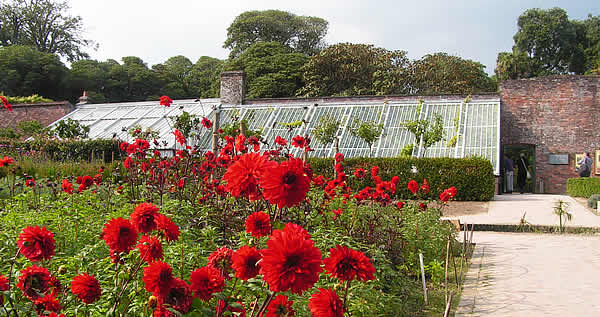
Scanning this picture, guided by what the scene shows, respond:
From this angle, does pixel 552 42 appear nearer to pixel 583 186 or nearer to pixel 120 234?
pixel 583 186

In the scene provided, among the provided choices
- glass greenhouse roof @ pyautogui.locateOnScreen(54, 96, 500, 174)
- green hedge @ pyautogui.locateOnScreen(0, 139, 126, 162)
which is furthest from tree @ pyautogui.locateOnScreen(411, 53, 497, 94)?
green hedge @ pyautogui.locateOnScreen(0, 139, 126, 162)

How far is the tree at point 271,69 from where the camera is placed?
100 feet

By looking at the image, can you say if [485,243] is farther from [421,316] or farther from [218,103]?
[218,103]

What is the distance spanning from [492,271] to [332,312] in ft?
12.6

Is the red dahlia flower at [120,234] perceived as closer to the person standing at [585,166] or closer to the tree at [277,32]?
the person standing at [585,166]

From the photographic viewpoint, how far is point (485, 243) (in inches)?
257

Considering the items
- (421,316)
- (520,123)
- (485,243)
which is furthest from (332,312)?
(520,123)

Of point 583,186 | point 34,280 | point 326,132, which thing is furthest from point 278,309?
point 583,186

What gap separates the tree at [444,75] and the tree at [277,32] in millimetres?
11179

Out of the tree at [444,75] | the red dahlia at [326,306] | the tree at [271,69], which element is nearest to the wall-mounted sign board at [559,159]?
the tree at [444,75]

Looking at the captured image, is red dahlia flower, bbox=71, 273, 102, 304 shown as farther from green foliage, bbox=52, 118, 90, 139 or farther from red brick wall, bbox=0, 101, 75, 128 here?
red brick wall, bbox=0, 101, 75, 128

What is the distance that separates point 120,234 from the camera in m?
1.46

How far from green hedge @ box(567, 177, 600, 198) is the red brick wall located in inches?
771

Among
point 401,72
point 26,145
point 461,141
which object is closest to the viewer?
point 26,145
